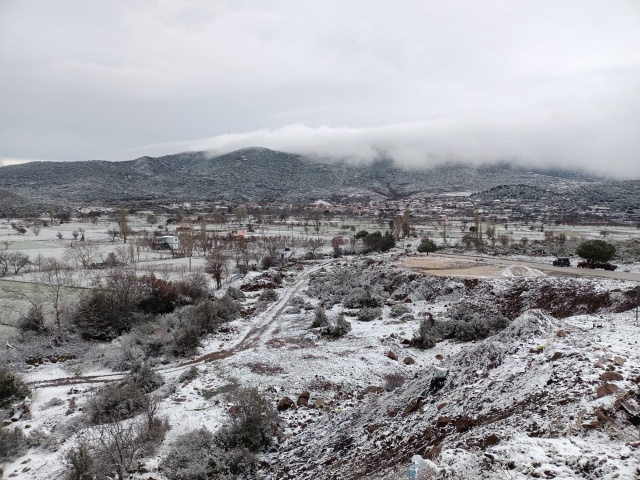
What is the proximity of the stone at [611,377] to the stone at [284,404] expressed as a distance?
1090 centimetres

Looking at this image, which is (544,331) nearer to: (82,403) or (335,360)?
(335,360)

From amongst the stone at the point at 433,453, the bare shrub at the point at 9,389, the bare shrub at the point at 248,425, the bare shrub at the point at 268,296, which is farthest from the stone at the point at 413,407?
the bare shrub at the point at 268,296

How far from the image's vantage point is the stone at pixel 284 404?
1588cm

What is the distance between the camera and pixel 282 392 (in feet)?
56.6

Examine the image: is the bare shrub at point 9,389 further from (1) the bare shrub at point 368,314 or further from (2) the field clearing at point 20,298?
(1) the bare shrub at point 368,314

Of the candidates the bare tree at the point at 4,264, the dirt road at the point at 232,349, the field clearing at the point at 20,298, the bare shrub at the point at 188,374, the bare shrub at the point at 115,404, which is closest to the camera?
the bare shrub at the point at 115,404

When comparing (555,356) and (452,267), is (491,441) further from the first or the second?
(452,267)

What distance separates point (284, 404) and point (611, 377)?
36.5 feet

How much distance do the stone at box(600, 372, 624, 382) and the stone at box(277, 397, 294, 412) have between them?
10.9 meters

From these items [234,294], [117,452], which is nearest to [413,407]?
[117,452]

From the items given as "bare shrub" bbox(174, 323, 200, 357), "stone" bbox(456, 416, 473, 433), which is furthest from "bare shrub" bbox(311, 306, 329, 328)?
"stone" bbox(456, 416, 473, 433)

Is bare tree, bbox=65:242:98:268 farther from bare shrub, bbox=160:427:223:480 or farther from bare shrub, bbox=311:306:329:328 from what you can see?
bare shrub, bbox=160:427:223:480

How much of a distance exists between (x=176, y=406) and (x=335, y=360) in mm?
7775

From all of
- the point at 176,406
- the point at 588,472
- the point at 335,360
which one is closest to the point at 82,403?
the point at 176,406
